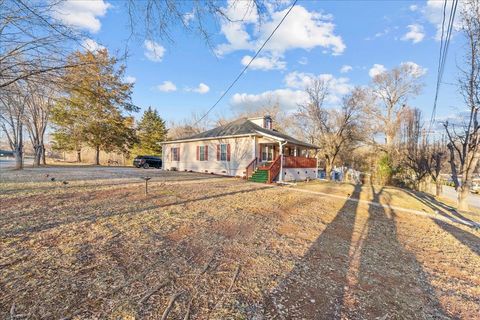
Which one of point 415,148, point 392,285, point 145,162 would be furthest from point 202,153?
point 415,148

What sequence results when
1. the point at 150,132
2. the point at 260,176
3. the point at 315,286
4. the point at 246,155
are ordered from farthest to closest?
the point at 150,132 → the point at 246,155 → the point at 260,176 → the point at 315,286

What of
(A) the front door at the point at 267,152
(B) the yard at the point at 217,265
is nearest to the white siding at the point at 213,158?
(A) the front door at the point at 267,152

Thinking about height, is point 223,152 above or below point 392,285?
above

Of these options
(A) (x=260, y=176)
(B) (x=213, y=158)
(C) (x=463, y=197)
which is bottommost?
(C) (x=463, y=197)

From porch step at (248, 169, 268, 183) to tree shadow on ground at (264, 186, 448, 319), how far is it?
29.0 feet

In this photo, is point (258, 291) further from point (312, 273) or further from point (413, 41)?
point (413, 41)

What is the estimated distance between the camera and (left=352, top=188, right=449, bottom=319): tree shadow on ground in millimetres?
2641

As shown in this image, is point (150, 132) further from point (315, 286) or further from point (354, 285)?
point (354, 285)

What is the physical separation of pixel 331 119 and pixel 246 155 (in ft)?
48.9

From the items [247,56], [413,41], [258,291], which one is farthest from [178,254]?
[413,41]

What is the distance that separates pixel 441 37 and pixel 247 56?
5.96 meters

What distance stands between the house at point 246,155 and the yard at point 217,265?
8.48m

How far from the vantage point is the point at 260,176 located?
14164mm

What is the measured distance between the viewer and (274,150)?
18312 mm
